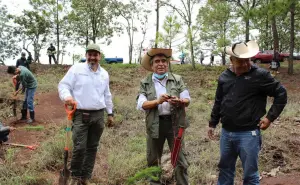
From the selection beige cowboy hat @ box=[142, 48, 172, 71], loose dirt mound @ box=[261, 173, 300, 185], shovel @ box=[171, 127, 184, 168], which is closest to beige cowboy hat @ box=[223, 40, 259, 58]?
beige cowboy hat @ box=[142, 48, 172, 71]

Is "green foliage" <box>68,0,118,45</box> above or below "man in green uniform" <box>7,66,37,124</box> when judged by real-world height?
above

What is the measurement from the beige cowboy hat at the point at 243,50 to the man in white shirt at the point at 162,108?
25.2 inches

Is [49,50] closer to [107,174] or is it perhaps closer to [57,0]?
[57,0]

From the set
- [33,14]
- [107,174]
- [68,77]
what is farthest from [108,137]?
[33,14]

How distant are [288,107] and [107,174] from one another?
20.9 feet

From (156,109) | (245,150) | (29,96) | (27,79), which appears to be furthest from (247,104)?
(29,96)

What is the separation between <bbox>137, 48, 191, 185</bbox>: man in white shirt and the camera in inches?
→ 125

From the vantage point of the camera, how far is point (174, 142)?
3.15 m

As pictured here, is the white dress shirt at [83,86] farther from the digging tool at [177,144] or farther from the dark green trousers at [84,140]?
the digging tool at [177,144]

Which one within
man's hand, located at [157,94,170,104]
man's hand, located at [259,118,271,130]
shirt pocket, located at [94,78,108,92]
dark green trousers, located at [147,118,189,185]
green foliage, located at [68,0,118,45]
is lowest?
dark green trousers, located at [147,118,189,185]

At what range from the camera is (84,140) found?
12.1ft

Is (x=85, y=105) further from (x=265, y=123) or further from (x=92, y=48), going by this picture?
(x=265, y=123)

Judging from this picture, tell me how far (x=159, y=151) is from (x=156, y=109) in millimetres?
501

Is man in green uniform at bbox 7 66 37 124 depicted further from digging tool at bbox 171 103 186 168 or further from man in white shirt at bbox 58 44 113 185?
digging tool at bbox 171 103 186 168
